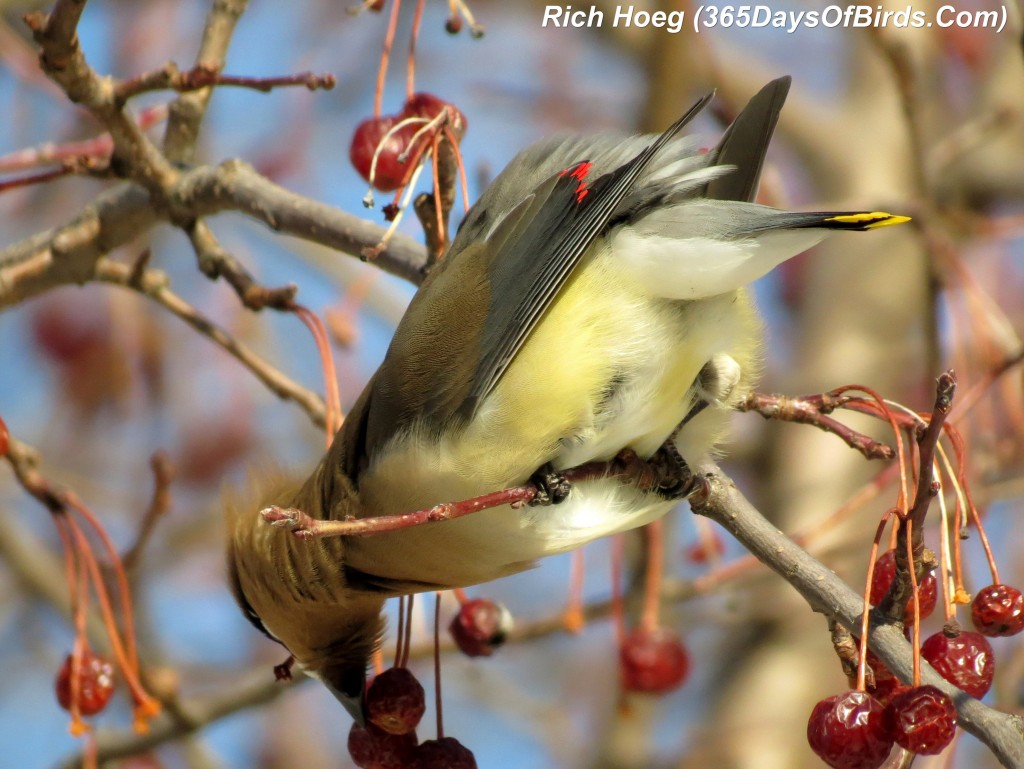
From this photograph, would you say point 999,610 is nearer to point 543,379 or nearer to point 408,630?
point 543,379

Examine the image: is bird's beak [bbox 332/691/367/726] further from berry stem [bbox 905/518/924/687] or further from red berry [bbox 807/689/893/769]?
berry stem [bbox 905/518/924/687]

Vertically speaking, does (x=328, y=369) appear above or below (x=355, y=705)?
above

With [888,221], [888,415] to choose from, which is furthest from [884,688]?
[888,221]

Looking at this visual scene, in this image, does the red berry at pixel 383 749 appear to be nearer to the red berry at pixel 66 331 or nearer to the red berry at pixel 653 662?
the red berry at pixel 653 662

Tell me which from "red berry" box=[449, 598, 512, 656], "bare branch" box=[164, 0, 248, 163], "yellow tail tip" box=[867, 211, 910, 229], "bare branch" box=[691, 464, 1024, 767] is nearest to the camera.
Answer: "bare branch" box=[691, 464, 1024, 767]

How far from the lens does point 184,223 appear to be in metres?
2.82

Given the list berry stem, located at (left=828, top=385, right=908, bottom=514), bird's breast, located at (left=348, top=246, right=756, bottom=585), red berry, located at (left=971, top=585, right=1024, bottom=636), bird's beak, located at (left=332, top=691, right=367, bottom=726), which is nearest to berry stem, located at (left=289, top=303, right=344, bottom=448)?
bird's breast, located at (left=348, top=246, right=756, bottom=585)

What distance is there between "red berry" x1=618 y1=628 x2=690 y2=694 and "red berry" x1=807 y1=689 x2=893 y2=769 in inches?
50.5

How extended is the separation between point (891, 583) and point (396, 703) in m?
0.94

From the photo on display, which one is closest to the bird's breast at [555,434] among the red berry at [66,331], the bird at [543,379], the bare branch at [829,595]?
the bird at [543,379]

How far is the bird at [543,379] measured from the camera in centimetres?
238

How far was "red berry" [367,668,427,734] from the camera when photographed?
7.69 feet

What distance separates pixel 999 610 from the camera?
81.2 inches

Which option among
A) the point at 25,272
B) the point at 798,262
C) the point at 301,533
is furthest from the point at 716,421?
the point at 798,262
